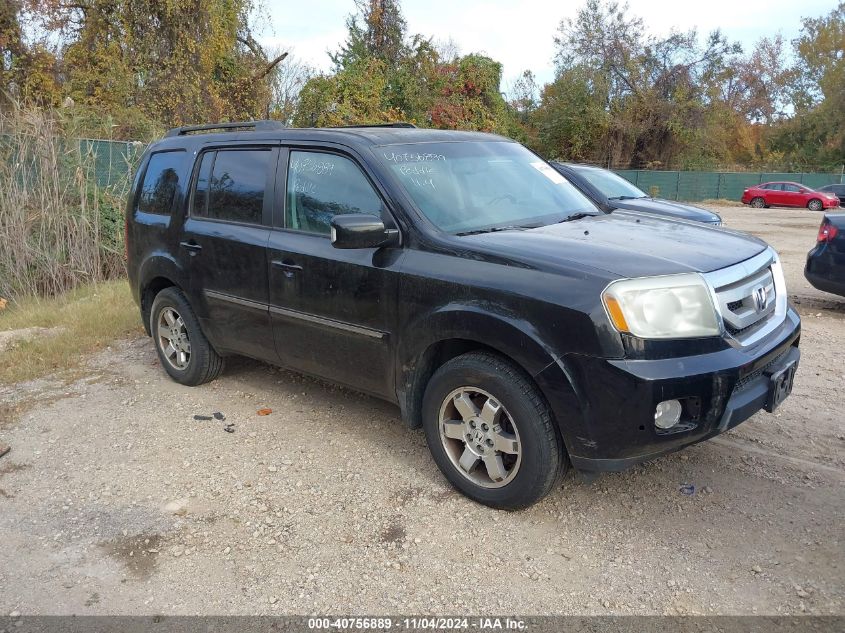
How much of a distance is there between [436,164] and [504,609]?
8.15ft

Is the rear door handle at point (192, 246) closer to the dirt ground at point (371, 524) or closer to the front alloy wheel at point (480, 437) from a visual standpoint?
the dirt ground at point (371, 524)

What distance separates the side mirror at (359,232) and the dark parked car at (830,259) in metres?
5.73

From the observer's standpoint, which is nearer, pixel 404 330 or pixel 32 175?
pixel 404 330

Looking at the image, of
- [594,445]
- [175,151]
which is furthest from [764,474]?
[175,151]

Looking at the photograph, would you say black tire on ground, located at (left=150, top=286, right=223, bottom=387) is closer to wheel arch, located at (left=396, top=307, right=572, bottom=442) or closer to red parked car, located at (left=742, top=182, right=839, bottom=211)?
wheel arch, located at (left=396, top=307, right=572, bottom=442)

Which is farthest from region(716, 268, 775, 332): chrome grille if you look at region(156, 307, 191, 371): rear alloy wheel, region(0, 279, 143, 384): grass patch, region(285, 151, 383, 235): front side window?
region(0, 279, 143, 384): grass patch

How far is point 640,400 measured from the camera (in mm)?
2982

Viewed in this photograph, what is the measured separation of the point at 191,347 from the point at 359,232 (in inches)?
92.6

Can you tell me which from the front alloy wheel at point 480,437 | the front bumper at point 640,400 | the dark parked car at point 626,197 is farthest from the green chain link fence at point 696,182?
the front bumper at point 640,400

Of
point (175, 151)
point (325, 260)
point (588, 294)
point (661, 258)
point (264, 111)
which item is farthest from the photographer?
point (264, 111)

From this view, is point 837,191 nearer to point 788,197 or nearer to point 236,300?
point 788,197

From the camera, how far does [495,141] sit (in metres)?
4.74

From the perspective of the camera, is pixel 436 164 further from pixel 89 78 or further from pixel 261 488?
pixel 89 78

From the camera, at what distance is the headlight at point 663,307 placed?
3029mm
